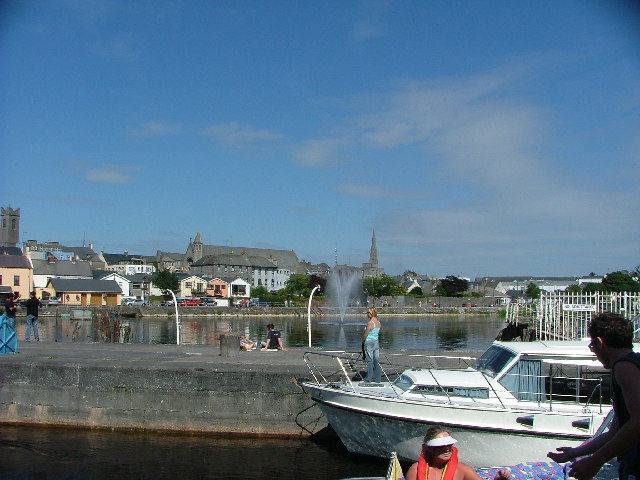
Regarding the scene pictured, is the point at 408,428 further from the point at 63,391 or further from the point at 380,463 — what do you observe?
the point at 63,391

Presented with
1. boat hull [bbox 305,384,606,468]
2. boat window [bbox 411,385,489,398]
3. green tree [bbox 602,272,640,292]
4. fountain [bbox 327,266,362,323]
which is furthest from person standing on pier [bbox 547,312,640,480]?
fountain [bbox 327,266,362,323]

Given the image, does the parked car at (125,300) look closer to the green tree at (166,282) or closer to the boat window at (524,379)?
the green tree at (166,282)

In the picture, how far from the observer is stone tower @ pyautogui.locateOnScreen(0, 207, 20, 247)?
156 metres

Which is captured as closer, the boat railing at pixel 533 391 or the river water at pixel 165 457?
the boat railing at pixel 533 391

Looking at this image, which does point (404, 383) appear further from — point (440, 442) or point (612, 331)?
point (612, 331)

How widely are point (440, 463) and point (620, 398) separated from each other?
195cm

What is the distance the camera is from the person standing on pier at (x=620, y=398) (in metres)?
4.67

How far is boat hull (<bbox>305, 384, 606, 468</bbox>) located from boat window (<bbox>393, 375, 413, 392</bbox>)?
2.44ft

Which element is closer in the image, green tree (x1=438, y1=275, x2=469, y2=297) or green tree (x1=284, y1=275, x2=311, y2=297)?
green tree (x1=284, y1=275, x2=311, y2=297)

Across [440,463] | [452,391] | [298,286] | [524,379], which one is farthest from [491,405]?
[298,286]

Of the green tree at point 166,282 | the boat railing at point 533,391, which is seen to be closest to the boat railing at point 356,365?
the boat railing at point 533,391

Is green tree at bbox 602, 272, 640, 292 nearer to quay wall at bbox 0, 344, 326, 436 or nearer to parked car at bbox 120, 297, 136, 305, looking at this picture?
quay wall at bbox 0, 344, 326, 436

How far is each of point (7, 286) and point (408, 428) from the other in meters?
96.4

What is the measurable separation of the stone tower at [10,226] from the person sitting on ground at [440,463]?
166m
